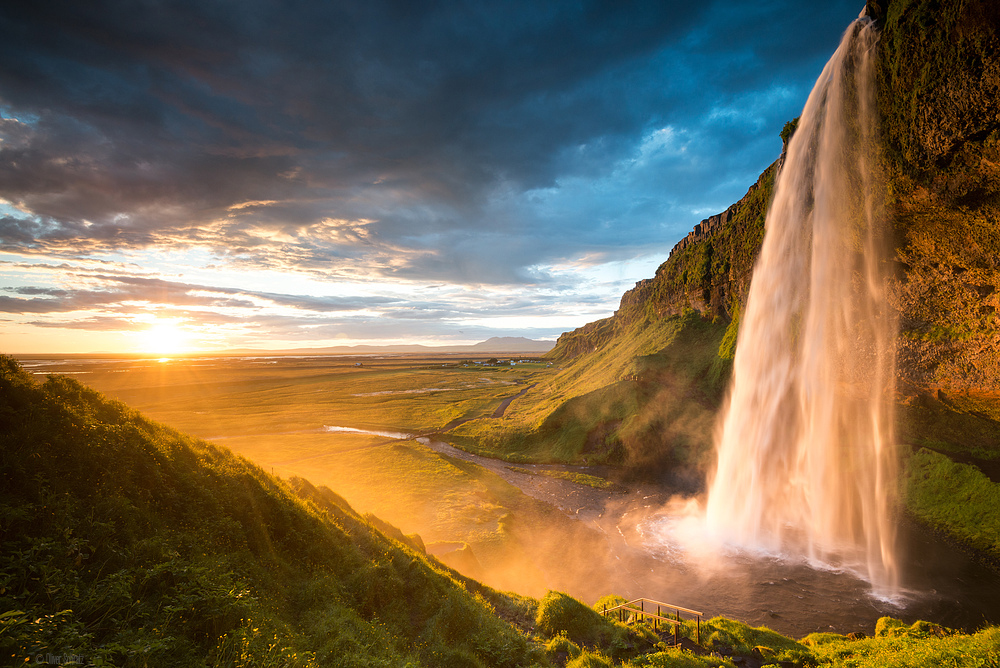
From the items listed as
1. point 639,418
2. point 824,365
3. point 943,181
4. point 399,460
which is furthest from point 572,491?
point 943,181

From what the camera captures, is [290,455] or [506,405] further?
[506,405]

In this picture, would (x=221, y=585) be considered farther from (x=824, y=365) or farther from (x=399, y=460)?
(x=824, y=365)

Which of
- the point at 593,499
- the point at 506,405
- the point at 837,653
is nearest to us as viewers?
the point at 837,653

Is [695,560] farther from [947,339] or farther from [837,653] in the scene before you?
[947,339]

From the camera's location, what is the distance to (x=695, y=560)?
23.7 m

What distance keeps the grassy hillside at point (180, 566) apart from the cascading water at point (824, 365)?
81.4ft

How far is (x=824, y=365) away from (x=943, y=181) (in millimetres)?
15935

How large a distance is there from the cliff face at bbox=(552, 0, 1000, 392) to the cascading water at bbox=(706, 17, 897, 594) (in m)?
1.28

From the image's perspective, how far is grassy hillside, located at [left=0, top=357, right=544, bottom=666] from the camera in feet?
19.4

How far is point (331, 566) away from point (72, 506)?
607 cm

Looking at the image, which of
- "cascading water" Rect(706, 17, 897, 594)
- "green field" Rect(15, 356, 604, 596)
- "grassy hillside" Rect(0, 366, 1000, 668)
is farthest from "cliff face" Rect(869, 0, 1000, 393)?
"green field" Rect(15, 356, 604, 596)

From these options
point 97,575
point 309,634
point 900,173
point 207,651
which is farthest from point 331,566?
point 900,173

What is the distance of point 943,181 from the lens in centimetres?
2044

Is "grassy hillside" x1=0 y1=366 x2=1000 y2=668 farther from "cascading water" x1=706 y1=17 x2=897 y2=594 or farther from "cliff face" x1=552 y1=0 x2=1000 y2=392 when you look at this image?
"cliff face" x1=552 y1=0 x2=1000 y2=392
